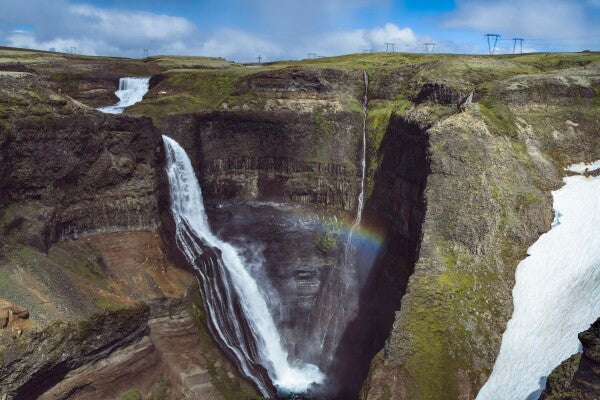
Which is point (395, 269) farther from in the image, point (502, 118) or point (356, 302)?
point (502, 118)

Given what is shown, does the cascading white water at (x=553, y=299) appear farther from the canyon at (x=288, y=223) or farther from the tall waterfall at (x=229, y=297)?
the tall waterfall at (x=229, y=297)

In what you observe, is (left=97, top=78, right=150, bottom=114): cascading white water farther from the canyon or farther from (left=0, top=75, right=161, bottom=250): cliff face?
(left=0, top=75, right=161, bottom=250): cliff face

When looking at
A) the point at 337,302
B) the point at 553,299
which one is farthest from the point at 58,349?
the point at 553,299

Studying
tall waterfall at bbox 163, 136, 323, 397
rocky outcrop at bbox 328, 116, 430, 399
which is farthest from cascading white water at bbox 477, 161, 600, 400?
tall waterfall at bbox 163, 136, 323, 397

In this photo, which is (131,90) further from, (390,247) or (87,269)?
(390,247)

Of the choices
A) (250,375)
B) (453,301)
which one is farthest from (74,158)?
(453,301)

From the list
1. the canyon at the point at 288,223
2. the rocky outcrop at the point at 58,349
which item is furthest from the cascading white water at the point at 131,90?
the rocky outcrop at the point at 58,349
